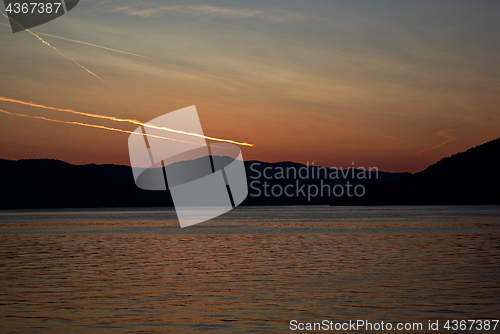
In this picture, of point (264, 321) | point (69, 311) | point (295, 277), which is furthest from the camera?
point (295, 277)

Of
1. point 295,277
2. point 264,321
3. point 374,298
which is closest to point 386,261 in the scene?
point 295,277

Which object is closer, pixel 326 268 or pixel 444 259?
pixel 326 268

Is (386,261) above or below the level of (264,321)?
below

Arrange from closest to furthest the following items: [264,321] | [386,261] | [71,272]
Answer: [264,321] → [71,272] → [386,261]

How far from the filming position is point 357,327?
676 inches

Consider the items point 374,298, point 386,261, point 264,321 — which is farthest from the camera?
point 386,261

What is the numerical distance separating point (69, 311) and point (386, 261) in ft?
74.8

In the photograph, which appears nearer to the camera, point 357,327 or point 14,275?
point 357,327

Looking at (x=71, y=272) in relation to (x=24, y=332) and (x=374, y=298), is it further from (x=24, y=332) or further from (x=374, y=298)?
(x=374, y=298)

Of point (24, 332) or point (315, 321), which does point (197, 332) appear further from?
point (24, 332)

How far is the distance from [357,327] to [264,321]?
3133 mm

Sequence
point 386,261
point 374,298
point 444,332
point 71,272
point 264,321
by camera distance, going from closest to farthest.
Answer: point 444,332 → point 264,321 → point 374,298 → point 71,272 → point 386,261

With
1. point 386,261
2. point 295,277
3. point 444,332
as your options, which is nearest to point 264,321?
point 444,332

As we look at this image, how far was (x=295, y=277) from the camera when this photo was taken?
28188 millimetres
